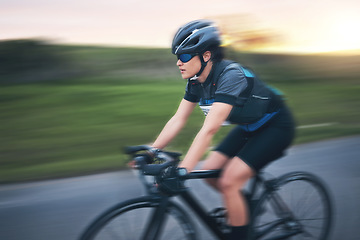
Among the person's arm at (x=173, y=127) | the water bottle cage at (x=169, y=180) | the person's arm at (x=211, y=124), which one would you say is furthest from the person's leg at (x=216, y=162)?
the water bottle cage at (x=169, y=180)

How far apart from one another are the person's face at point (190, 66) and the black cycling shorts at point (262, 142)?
0.66 m

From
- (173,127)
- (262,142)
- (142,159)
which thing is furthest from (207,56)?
(142,159)

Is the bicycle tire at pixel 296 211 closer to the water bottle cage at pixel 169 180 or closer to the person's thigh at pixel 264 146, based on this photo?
the person's thigh at pixel 264 146

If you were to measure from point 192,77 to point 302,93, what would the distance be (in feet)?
38.8

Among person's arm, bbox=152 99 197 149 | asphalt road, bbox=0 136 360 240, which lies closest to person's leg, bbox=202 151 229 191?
person's arm, bbox=152 99 197 149

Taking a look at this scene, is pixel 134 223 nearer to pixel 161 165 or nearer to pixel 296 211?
pixel 161 165

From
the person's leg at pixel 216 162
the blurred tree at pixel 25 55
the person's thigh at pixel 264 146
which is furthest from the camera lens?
the blurred tree at pixel 25 55

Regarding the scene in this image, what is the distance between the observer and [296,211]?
3.50m

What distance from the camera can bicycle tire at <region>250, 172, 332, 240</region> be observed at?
10.7ft

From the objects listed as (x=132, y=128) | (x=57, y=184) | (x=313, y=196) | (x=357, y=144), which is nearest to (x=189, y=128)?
(x=132, y=128)

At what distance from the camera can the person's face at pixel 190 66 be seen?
2857 millimetres

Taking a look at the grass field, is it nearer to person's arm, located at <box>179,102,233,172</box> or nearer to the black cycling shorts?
the black cycling shorts

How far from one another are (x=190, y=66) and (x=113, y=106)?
8.81m

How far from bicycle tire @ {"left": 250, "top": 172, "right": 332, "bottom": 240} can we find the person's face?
104cm
